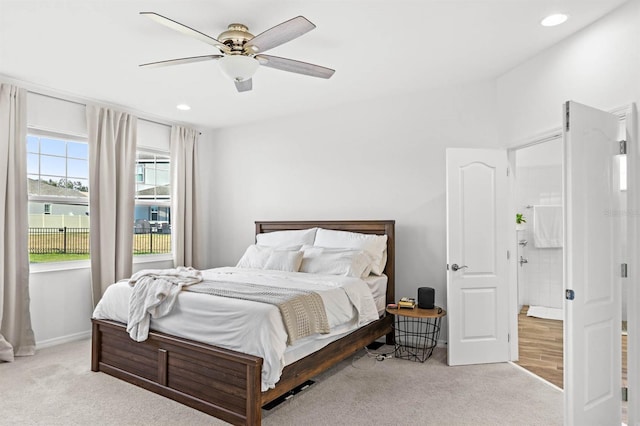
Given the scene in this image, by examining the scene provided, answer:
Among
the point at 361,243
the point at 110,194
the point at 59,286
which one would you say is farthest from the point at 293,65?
the point at 59,286

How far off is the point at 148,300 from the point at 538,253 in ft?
17.9

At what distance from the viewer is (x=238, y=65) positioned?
2727 mm

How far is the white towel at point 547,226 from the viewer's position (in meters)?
5.84

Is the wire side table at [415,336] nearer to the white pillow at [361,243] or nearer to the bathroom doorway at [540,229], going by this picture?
the white pillow at [361,243]

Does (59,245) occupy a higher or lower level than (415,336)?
higher

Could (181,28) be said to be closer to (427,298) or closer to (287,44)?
(287,44)

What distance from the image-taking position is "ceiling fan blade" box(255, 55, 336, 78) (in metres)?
2.78

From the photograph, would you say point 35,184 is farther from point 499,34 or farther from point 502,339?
point 502,339

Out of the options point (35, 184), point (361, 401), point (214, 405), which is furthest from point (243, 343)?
point (35, 184)

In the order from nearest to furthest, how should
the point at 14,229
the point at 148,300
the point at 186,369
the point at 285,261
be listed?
1. the point at 186,369
2. the point at 148,300
3. the point at 14,229
4. the point at 285,261

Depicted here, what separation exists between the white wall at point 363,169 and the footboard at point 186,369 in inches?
93.3

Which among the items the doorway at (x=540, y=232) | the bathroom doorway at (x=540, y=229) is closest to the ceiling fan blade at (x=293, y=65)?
the doorway at (x=540, y=232)

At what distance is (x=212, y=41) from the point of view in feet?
8.19

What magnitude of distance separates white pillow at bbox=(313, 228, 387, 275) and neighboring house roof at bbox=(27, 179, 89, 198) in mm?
2861
